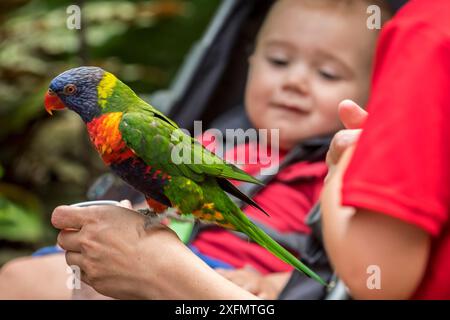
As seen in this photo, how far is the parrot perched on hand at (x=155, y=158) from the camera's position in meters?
0.46

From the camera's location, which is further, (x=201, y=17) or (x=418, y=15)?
(x=201, y=17)

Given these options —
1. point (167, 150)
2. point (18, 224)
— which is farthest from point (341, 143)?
point (18, 224)

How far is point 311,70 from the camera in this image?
968 millimetres

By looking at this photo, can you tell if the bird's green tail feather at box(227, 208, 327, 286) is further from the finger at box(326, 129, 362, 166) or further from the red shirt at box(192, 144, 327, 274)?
the red shirt at box(192, 144, 327, 274)

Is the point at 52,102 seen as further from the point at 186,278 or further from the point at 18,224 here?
the point at 18,224

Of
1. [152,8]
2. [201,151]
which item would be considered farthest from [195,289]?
[152,8]

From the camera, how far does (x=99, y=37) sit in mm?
1606

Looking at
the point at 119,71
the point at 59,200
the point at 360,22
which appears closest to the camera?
the point at 360,22

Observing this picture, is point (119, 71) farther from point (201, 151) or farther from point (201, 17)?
point (201, 151)

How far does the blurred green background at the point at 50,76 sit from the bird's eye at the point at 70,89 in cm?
100

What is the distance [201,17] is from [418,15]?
4.53 feet

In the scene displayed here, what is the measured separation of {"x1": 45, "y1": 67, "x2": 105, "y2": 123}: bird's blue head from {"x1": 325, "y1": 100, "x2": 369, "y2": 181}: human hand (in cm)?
16

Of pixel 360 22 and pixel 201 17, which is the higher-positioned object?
pixel 360 22

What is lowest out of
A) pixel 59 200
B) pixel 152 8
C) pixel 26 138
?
pixel 59 200
